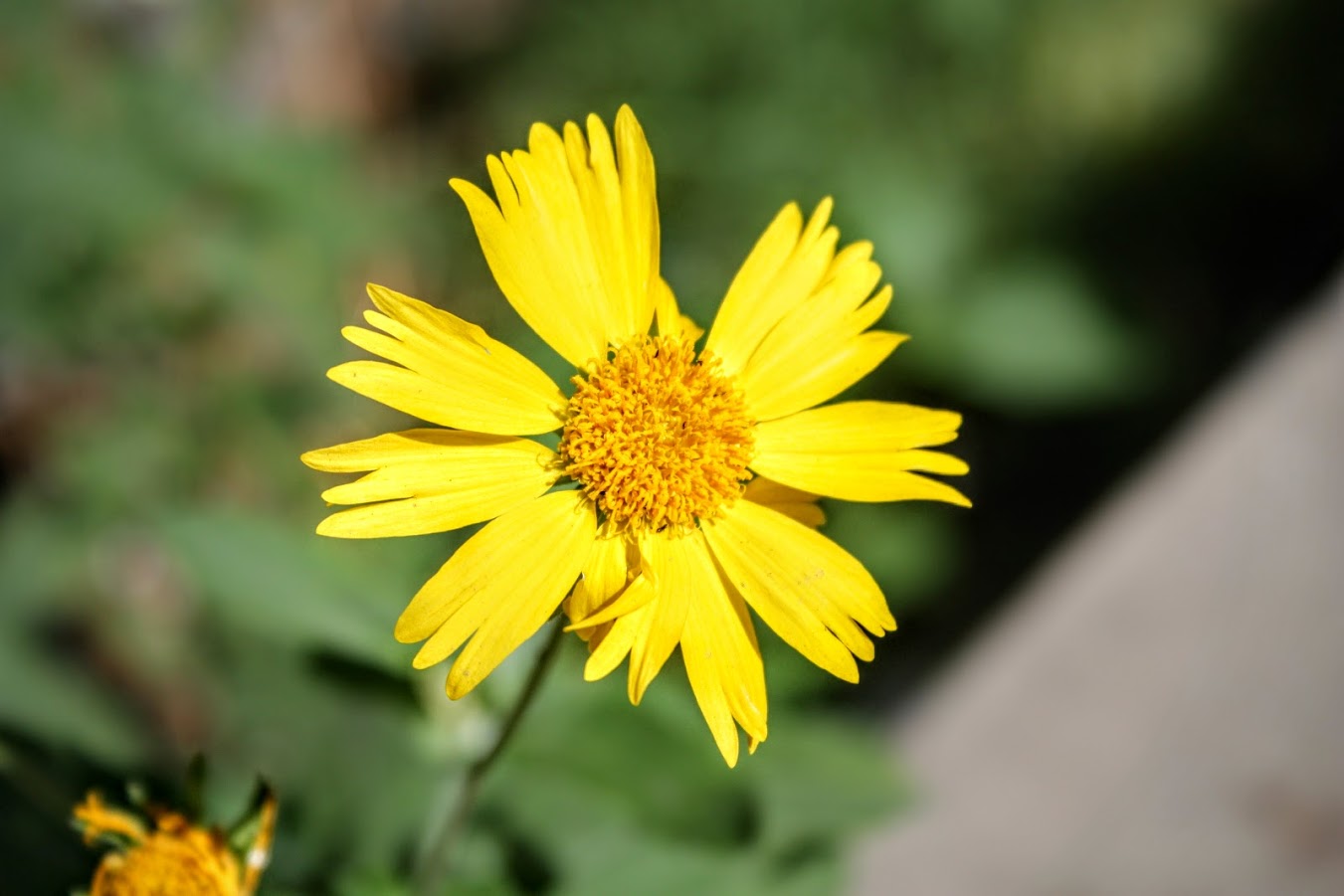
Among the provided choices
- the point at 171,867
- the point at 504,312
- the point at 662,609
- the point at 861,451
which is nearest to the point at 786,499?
the point at 861,451

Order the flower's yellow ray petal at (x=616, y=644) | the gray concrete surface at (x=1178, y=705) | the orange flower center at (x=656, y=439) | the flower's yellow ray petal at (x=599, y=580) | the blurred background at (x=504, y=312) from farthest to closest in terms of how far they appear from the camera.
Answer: the gray concrete surface at (x=1178, y=705) → the blurred background at (x=504, y=312) → the orange flower center at (x=656, y=439) → the flower's yellow ray petal at (x=599, y=580) → the flower's yellow ray petal at (x=616, y=644)

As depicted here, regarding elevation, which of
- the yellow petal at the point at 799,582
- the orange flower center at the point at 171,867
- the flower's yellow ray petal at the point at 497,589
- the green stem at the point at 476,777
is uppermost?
the yellow petal at the point at 799,582

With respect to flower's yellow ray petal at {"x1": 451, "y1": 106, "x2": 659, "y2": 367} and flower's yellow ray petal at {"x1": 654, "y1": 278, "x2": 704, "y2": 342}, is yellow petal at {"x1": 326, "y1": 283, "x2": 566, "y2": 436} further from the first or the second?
flower's yellow ray petal at {"x1": 654, "y1": 278, "x2": 704, "y2": 342}

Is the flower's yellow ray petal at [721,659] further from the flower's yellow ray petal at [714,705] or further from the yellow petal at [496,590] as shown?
the yellow petal at [496,590]

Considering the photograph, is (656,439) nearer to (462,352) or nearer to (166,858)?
(462,352)

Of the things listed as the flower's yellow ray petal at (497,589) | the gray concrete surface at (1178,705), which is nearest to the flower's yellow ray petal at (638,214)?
the flower's yellow ray petal at (497,589)

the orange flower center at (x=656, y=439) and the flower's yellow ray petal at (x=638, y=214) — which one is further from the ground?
the flower's yellow ray petal at (x=638, y=214)
